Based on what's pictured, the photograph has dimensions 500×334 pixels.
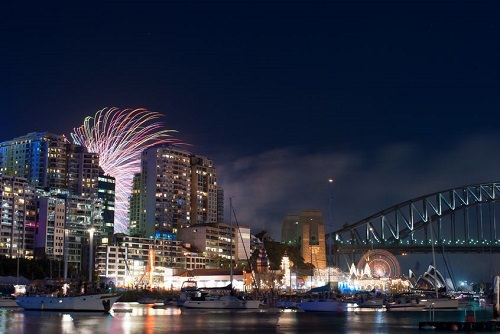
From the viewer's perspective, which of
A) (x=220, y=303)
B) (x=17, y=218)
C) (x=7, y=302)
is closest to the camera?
(x=220, y=303)

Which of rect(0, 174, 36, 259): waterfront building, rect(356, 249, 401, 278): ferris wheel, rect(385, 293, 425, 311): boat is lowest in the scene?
rect(385, 293, 425, 311): boat

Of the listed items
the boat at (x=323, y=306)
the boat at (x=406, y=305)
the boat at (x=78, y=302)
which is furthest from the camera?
the boat at (x=406, y=305)

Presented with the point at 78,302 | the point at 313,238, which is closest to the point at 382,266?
the point at 313,238

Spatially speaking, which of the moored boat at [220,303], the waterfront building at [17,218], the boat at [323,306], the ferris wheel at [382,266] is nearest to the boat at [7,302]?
the moored boat at [220,303]

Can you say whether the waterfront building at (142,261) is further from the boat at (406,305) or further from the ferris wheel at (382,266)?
the boat at (406,305)

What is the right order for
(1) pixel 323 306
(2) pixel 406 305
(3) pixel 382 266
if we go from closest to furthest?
1. (1) pixel 323 306
2. (2) pixel 406 305
3. (3) pixel 382 266

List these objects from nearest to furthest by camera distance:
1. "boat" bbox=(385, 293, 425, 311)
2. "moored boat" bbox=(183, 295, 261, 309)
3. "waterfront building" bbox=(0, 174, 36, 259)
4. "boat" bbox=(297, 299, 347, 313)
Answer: "boat" bbox=(297, 299, 347, 313), "moored boat" bbox=(183, 295, 261, 309), "boat" bbox=(385, 293, 425, 311), "waterfront building" bbox=(0, 174, 36, 259)

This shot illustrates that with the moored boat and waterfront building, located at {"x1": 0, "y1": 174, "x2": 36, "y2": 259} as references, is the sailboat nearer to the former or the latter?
the moored boat

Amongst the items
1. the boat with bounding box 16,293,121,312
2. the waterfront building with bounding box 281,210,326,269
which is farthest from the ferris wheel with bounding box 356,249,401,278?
the boat with bounding box 16,293,121,312

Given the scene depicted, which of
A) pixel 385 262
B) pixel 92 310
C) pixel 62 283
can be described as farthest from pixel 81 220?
pixel 92 310

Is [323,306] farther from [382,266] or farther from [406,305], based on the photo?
[382,266]

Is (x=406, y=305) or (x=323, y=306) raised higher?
(x=323, y=306)

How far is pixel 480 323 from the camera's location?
56.6m

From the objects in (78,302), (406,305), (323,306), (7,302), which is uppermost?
(78,302)
